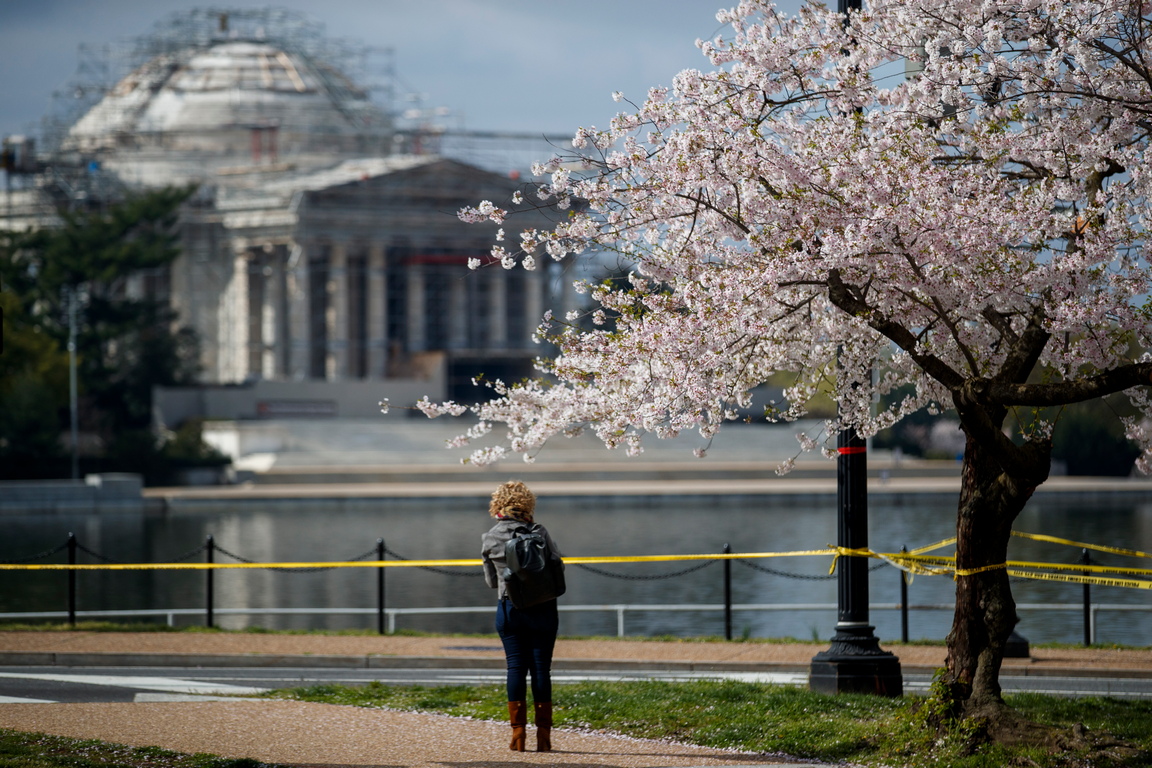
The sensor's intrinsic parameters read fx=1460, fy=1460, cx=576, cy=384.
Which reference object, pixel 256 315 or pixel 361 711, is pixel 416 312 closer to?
pixel 256 315

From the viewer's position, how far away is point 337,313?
97750mm

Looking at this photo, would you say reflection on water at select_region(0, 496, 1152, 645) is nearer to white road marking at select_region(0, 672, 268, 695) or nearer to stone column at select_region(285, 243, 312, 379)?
white road marking at select_region(0, 672, 268, 695)

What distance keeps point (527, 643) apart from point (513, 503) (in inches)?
38.7

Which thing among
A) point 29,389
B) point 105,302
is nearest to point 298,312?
point 105,302

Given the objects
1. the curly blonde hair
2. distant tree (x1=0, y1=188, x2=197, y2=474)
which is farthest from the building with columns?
the curly blonde hair

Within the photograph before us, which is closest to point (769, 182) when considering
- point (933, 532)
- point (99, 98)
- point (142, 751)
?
point (142, 751)

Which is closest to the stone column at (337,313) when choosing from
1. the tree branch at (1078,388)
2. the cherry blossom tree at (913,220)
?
the cherry blossom tree at (913,220)

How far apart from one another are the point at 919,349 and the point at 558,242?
2.86 meters

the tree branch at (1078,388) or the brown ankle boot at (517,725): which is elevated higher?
the tree branch at (1078,388)

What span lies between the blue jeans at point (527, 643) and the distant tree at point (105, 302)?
203ft

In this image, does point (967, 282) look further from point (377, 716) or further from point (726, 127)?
point (377, 716)

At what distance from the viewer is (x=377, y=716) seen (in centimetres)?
1145

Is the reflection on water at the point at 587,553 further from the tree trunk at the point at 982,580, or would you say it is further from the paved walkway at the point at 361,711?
the tree trunk at the point at 982,580

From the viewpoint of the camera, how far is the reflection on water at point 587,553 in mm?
24672
